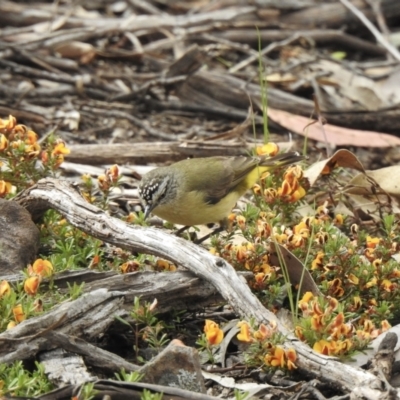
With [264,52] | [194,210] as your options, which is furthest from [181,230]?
[264,52]

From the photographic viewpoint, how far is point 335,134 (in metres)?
8.08

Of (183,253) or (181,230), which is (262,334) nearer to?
(183,253)

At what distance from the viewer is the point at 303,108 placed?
854 cm

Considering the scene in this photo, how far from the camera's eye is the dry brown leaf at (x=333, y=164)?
613cm

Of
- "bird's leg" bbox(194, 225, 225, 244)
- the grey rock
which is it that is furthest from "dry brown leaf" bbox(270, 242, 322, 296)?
the grey rock

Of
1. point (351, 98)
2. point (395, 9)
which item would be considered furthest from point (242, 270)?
point (395, 9)

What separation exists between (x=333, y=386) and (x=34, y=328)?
1.40 m

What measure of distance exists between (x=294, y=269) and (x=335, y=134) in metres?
3.21

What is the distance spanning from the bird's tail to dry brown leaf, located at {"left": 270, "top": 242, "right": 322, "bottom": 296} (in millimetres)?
1271

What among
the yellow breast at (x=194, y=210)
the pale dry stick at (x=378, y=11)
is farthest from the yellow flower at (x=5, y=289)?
the pale dry stick at (x=378, y=11)

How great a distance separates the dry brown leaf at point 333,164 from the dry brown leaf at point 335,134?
163 cm

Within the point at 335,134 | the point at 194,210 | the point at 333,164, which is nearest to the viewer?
the point at 333,164

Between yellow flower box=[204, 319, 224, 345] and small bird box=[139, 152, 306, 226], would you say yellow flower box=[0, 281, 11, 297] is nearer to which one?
yellow flower box=[204, 319, 224, 345]

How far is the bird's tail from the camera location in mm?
6320
